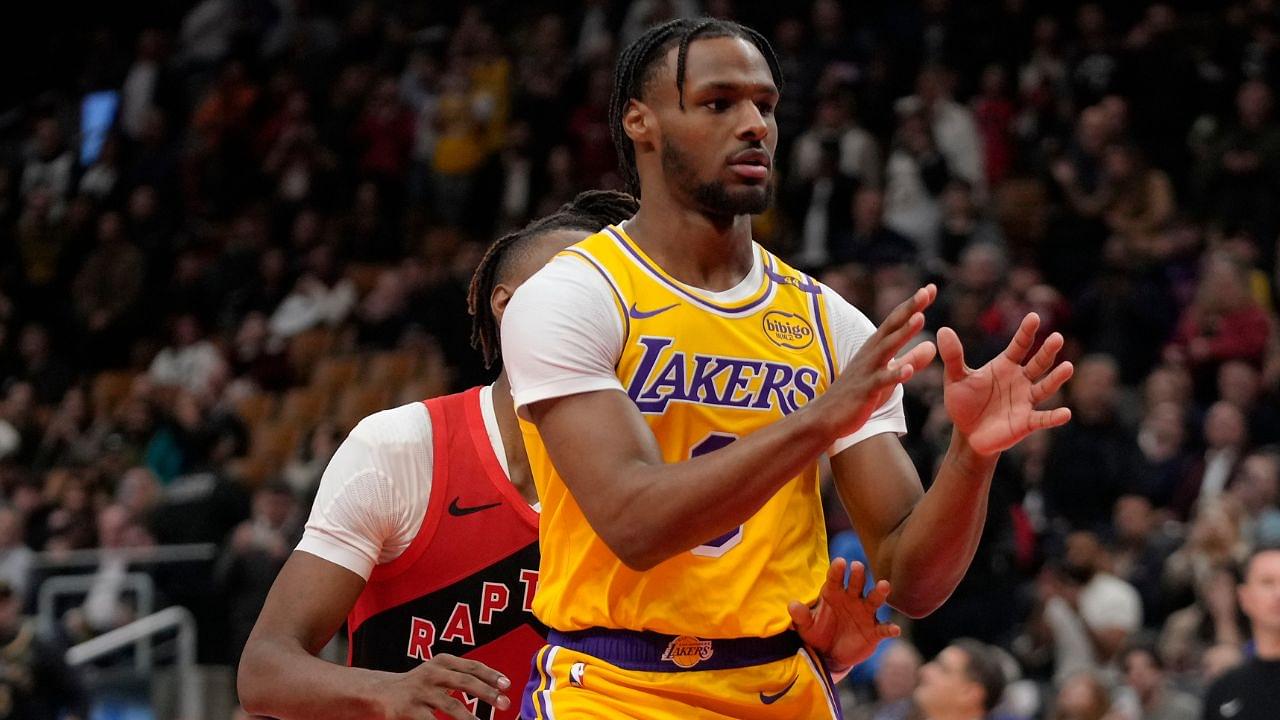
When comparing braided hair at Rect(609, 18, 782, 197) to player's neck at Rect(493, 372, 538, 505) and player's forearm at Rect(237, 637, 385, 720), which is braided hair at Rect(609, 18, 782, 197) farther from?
player's forearm at Rect(237, 637, 385, 720)

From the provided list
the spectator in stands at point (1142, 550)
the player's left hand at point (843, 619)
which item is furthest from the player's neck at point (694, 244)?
the spectator in stands at point (1142, 550)

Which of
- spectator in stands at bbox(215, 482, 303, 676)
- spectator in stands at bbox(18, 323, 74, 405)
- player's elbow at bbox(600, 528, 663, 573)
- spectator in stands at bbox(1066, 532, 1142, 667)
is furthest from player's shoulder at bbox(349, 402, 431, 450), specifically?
spectator in stands at bbox(18, 323, 74, 405)

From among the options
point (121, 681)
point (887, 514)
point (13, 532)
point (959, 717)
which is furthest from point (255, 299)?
point (887, 514)

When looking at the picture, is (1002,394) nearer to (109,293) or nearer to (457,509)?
(457,509)

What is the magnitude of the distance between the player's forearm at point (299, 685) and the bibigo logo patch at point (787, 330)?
1014 millimetres

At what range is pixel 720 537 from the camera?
10.7 feet

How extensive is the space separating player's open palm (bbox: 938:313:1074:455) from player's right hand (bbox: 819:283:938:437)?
219 millimetres

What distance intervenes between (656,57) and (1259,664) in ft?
12.0

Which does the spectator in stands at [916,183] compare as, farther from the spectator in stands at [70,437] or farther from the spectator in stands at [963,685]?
the spectator in stands at [70,437]

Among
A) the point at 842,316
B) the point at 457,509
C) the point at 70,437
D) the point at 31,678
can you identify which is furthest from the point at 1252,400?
the point at 70,437

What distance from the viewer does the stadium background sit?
9.91 meters

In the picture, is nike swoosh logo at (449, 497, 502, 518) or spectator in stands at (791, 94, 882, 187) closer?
nike swoosh logo at (449, 497, 502, 518)

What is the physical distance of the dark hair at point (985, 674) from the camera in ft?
24.4

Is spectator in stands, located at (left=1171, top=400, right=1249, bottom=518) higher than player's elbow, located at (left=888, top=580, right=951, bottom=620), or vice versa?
player's elbow, located at (left=888, top=580, right=951, bottom=620)
